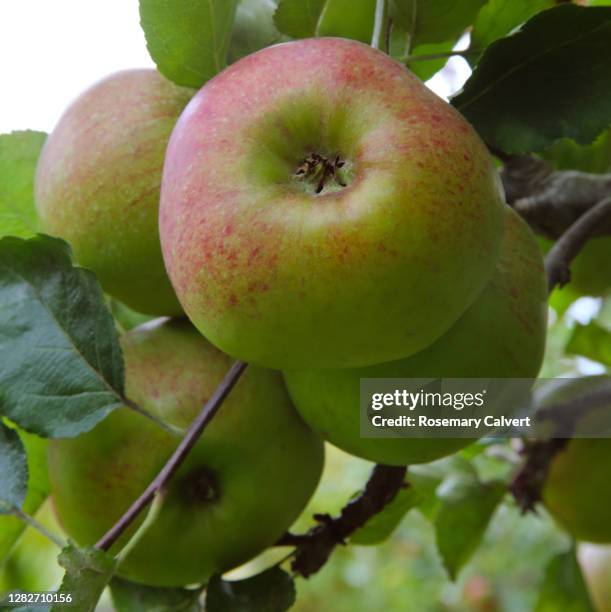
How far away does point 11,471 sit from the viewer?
27.7 inches

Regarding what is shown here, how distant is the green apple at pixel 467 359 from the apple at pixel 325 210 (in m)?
0.07

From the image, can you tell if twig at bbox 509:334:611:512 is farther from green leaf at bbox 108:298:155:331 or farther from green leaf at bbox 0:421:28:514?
green leaf at bbox 0:421:28:514

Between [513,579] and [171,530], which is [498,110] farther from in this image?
[513,579]

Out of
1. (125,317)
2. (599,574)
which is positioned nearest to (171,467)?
(125,317)

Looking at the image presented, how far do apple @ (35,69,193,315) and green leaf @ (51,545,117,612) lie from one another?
0.79 ft

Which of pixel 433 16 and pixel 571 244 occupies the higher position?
pixel 433 16

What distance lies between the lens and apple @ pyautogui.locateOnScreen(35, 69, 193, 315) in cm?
71

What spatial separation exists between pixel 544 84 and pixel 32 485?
0.59 meters

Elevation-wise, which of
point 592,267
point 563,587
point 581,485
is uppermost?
point 592,267

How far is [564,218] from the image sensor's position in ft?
3.26

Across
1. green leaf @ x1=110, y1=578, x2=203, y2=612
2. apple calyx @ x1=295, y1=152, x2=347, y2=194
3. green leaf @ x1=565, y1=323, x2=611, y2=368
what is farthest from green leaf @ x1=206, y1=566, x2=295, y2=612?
green leaf @ x1=565, y1=323, x2=611, y2=368

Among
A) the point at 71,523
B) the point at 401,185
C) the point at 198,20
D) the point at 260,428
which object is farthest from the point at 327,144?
the point at 71,523

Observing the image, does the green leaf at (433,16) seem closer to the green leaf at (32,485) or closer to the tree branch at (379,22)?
the tree branch at (379,22)

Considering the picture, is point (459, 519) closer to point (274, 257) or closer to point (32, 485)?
point (32, 485)
